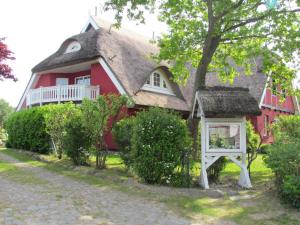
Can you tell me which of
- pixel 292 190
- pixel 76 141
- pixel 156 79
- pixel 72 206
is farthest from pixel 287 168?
pixel 156 79

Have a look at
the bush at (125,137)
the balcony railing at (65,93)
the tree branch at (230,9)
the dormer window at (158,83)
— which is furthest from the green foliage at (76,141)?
the dormer window at (158,83)

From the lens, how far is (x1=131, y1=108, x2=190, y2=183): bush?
9.82 metres

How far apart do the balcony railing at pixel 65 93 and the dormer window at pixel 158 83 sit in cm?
325

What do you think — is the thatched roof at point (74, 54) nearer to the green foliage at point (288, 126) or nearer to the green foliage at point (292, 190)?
the green foliage at point (288, 126)

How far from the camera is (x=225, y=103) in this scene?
9.93 meters

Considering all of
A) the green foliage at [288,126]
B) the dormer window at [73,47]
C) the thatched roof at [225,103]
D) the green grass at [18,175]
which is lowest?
the green grass at [18,175]

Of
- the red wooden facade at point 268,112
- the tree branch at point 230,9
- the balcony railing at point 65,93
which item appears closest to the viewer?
the tree branch at point 230,9

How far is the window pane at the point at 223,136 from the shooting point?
10328mm

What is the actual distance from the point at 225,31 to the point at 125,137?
6707 mm

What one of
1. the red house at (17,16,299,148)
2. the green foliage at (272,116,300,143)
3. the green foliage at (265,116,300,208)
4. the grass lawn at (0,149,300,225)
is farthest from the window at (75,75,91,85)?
the green foliage at (265,116,300,208)

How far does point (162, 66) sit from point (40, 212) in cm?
1709

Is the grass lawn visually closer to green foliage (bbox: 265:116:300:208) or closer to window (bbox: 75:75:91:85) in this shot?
green foliage (bbox: 265:116:300:208)

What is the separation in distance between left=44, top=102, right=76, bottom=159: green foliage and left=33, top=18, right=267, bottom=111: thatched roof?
17.5 feet

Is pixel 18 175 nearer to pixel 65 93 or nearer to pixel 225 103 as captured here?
pixel 225 103
